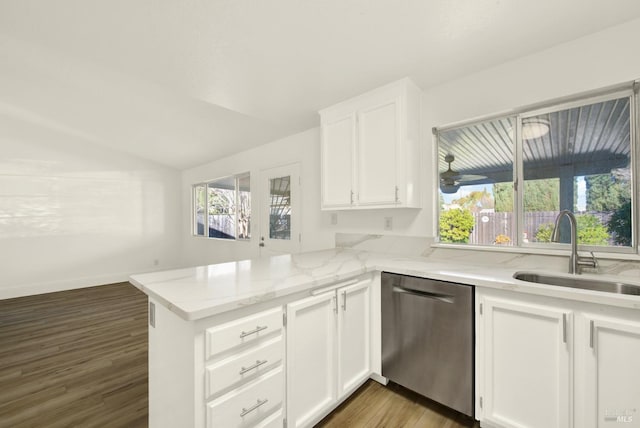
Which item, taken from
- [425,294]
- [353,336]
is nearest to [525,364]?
[425,294]

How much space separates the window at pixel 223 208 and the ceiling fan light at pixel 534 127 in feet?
11.8

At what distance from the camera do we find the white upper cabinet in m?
2.17

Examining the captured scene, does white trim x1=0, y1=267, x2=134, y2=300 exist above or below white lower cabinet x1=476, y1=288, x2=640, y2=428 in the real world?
below

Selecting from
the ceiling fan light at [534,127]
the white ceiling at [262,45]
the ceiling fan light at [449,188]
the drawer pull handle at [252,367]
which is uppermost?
the white ceiling at [262,45]

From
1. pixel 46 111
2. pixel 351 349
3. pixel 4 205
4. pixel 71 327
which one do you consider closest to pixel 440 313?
pixel 351 349

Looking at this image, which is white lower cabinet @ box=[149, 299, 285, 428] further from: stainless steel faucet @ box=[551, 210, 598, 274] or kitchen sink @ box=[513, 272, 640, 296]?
stainless steel faucet @ box=[551, 210, 598, 274]

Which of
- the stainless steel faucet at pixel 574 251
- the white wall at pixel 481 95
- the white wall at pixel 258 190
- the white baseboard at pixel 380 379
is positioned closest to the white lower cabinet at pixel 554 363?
the stainless steel faucet at pixel 574 251

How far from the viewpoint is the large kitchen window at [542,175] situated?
65.2 inches

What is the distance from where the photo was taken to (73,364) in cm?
232

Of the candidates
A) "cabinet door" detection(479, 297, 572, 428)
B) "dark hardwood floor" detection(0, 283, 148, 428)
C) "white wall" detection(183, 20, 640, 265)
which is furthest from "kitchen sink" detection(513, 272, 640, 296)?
"dark hardwood floor" detection(0, 283, 148, 428)

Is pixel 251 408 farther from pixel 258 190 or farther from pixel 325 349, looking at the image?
pixel 258 190

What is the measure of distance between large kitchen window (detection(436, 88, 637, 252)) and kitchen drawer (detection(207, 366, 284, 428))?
1.74 meters

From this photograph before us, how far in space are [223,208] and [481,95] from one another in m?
4.38

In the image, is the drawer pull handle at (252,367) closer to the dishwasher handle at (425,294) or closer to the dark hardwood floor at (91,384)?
the dark hardwood floor at (91,384)
